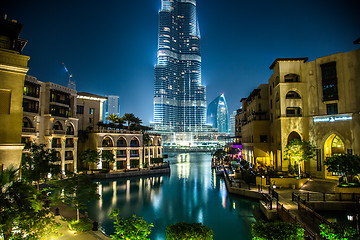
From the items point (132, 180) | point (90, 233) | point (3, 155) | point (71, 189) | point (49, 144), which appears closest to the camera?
point (3, 155)

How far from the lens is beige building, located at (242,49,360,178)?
34.5 m

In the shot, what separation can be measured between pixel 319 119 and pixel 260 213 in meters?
20.8

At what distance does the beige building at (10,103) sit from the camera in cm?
1526

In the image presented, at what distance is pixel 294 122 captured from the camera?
39219mm

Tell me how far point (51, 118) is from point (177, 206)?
31.2 meters

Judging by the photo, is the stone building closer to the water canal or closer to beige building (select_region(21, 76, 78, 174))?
beige building (select_region(21, 76, 78, 174))

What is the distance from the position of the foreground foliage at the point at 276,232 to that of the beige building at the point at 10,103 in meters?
15.8

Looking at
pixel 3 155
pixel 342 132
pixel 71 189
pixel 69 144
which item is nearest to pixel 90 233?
pixel 71 189

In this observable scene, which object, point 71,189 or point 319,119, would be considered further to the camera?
point 319,119

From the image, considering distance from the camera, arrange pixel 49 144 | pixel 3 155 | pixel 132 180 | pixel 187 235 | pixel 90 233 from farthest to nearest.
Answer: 1. pixel 132 180
2. pixel 49 144
3. pixel 90 233
4. pixel 3 155
5. pixel 187 235

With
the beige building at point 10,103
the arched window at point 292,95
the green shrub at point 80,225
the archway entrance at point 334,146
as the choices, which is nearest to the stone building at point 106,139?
the green shrub at point 80,225

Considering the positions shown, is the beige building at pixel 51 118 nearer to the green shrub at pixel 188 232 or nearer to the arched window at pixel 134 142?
the arched window at pixel 134 142

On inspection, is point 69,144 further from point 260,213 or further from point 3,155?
point 260,213

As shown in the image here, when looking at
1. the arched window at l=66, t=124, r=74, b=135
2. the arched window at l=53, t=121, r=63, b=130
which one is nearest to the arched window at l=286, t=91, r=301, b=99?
the arched window at l=53, t=121, r=63, b=130
